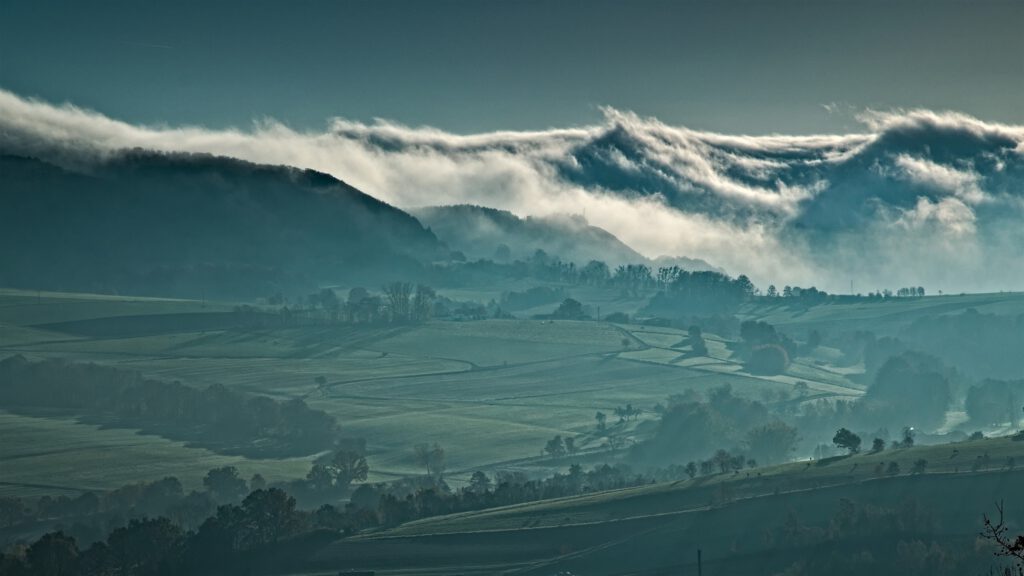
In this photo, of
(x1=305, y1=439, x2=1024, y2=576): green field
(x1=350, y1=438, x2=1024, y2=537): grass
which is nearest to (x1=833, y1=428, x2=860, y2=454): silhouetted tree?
(x1=350, y1=438, x2=1024, y2=537): grass

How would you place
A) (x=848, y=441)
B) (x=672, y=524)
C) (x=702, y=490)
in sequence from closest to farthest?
(x=672, y=524)
(x=702, y=490)
(x=848, y=441)

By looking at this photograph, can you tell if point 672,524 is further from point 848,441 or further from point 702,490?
point 848,441

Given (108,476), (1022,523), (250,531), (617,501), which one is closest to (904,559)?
(1022,523)

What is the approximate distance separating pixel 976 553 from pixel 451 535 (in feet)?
173

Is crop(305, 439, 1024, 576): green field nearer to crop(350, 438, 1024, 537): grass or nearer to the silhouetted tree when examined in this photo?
crop(350, 438, 1024, 537): grass

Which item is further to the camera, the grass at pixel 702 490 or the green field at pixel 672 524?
the grass at pixel 702 490

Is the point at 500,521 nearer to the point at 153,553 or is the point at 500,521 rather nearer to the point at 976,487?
the point at 153,553

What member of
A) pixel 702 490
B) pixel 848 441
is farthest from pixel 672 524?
pixel 848 441

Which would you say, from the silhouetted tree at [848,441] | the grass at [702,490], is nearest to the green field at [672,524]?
the grass at [702,490]

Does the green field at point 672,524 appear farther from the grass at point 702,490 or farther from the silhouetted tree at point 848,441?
the silhouetted tree at point 848,441

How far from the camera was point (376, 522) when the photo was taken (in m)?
154

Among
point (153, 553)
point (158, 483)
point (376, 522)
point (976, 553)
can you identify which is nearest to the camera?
point (976, 553)

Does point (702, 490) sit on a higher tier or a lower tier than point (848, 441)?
lower

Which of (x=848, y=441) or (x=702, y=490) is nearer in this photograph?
(x=702, y=490)
